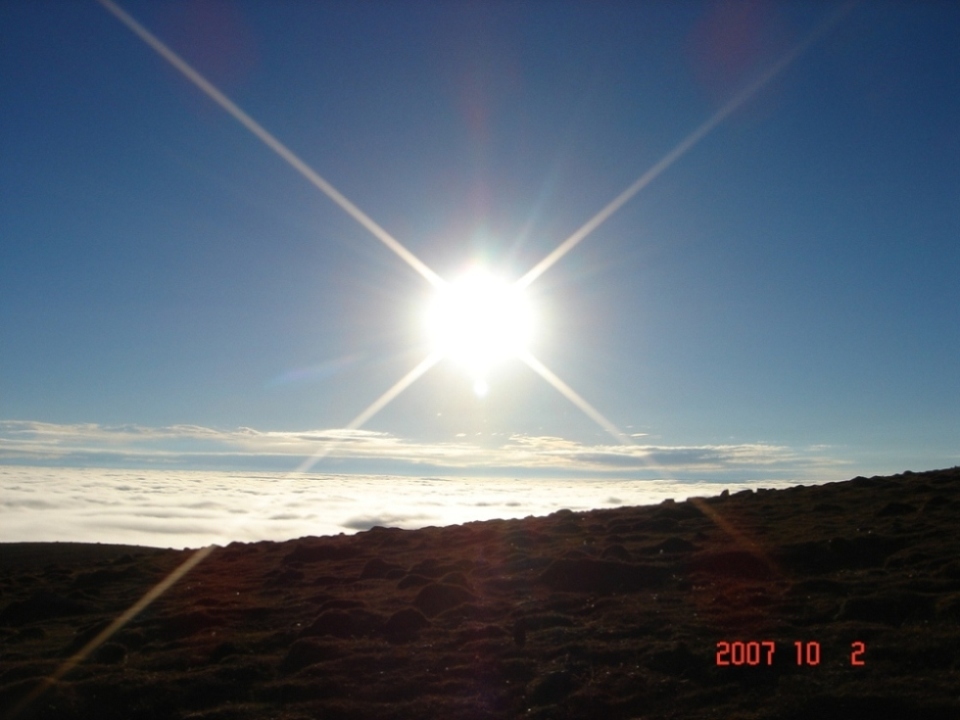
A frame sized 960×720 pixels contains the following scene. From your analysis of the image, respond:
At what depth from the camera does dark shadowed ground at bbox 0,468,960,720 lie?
47.6ft

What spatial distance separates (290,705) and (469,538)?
23188 millimetres

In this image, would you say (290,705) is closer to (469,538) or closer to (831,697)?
(831,697)

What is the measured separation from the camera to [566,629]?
1969cm

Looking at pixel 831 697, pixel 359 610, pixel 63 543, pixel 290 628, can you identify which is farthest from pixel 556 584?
pixel 63 543

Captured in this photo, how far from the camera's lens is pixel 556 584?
2522cm

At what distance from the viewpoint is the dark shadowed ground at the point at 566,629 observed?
14500mm
